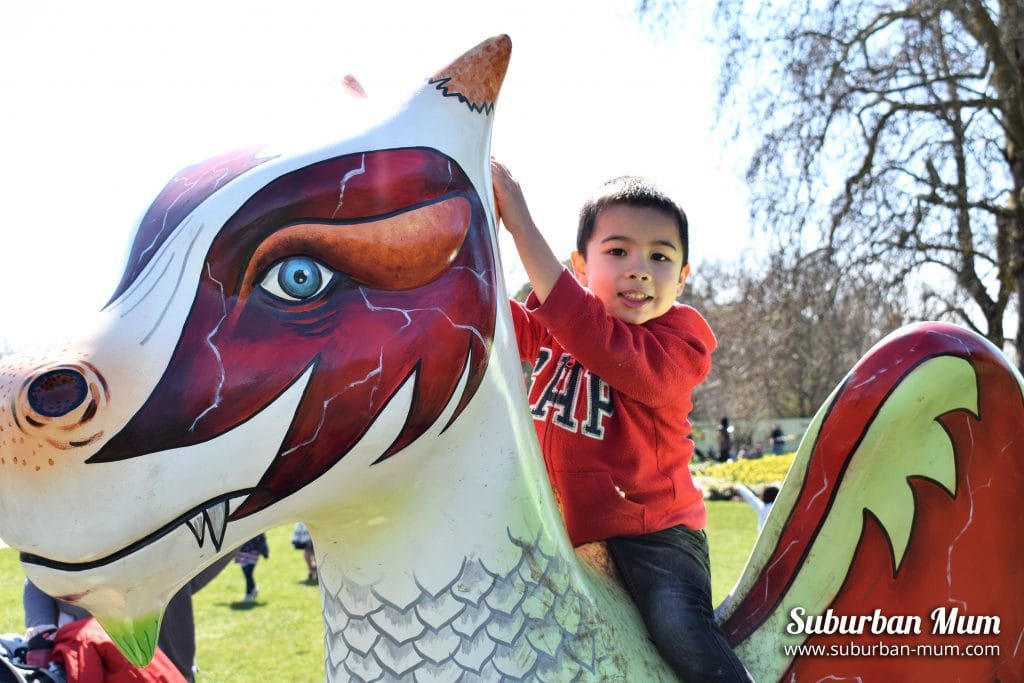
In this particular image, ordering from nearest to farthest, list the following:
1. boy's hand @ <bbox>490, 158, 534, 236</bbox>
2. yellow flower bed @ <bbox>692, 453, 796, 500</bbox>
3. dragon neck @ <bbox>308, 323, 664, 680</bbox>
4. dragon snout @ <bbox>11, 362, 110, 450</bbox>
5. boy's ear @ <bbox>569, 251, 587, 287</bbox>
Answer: dragon snout @ <bbox>11, 362, 110, 450</bbox> < dragon neck @ <bbox>308, 323, 664, 680</bbox> < boy's hand @ <bbox>490, 158, 534, 236</bbox> < boy's ear @ <bbox>569, 251, 587, 287</bbox> < yellow flower bed @ <bbox>692, 453, 796, 500</bbox>

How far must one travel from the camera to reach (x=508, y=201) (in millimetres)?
1505

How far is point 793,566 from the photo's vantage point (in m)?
1.76

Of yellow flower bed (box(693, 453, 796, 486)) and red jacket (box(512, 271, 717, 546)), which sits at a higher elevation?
red jacket (box(512, 271, 717, 546))

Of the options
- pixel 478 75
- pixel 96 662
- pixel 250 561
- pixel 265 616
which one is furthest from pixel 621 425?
pixel 250 561

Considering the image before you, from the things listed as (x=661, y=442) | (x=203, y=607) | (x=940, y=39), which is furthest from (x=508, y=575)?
(x=940, y=39)

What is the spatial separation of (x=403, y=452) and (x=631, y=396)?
553 mm

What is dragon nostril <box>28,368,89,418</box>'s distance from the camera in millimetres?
1013

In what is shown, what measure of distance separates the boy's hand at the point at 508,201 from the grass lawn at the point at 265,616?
5.90 m

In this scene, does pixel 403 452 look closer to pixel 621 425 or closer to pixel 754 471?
pixel 621 425

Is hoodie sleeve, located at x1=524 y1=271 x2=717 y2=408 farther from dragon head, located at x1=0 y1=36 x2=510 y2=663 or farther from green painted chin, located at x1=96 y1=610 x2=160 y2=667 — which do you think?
green painted chin, located at x1=96 y1=610 x2=160 y2=667

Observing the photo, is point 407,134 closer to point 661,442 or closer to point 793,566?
point 661,442

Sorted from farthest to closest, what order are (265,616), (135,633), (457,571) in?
(265,616)
(457,571)
(135,633)

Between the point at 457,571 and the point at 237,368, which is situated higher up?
the point at 237,368

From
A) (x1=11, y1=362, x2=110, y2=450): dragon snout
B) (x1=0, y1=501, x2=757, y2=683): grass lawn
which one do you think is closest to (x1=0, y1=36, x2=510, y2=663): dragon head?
(x1=11, y1=362, x2=110, y2=450): dragon snout
